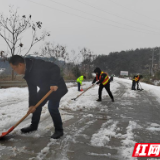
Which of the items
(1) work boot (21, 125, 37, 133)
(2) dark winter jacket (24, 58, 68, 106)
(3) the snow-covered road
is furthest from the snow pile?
(1) work boot (21, 125, 37, 133)

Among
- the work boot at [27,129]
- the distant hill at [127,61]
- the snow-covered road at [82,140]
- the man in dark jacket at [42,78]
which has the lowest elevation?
the snow-covered road at [82,140]

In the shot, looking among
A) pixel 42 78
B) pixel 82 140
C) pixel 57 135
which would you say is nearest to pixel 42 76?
pixel 42 78

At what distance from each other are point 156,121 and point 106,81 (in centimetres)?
302

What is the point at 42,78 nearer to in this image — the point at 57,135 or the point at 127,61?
the point at 57,135

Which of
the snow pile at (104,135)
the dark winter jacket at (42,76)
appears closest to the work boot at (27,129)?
the dark winter jacket at (42,76)

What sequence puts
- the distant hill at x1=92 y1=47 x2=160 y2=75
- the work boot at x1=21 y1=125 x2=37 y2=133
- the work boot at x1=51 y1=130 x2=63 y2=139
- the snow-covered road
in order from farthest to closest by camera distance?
the distant hill at x1=92 y1=47 x2=160 y2=75, the work boot at x1=21 y1=125 x2=37 y2=133, the work boot at x1=51 y1=130 x2=63 y2=139, the snow-covered road

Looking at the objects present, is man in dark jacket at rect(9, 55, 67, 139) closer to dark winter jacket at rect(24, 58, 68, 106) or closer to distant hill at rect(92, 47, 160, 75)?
dark winter jacket at rect(24, 58, 68, 106)

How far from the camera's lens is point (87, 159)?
7.21 ft

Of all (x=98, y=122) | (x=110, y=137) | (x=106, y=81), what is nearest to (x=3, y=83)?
(x=106, y=81)

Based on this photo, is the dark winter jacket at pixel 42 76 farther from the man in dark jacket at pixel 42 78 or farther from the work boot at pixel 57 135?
the work boot at pixel 57 135

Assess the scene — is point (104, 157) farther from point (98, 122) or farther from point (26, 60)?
point (26, 60)

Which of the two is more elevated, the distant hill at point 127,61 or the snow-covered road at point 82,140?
the distant hill at point 127,61

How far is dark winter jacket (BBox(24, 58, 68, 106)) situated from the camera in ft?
9.00

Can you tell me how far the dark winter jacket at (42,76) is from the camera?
9.00 ft
